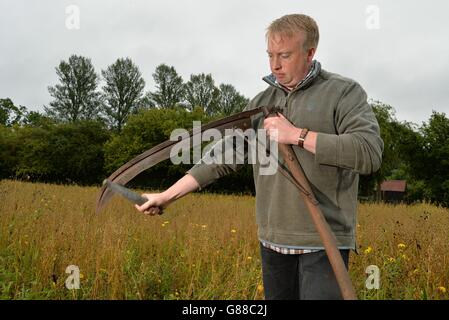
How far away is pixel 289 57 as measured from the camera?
171 cm

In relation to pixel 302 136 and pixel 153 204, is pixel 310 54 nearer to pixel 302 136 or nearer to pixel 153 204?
pixel 302 136

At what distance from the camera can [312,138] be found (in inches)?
61.9

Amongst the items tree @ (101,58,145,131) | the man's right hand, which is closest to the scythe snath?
the man's right hand

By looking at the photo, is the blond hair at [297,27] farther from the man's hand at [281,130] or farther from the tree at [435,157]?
the tree at [435,157]

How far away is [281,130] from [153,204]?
2.32 ft

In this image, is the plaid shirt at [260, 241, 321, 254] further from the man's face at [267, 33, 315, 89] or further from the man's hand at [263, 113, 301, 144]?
the man's face at [267, 33, 315, 89]

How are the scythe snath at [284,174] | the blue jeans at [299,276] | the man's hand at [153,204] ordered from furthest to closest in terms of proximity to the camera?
the man's hand at [153,204]
the blue jeans at [299,276]
the scythe snath at [284,174]

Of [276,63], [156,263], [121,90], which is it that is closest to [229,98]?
[121,90]

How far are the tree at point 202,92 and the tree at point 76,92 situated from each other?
10.3 m

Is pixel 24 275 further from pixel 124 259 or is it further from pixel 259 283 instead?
pixel 259 283

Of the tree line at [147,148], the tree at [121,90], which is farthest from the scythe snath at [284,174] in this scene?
the tree at [121,90]

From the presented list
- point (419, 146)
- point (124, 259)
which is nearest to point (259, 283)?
point (124, 259)

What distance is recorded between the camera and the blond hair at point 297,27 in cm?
167
